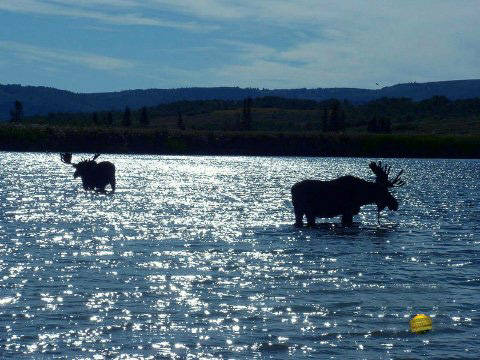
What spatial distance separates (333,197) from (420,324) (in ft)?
43.4

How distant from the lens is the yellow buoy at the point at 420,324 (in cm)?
1540

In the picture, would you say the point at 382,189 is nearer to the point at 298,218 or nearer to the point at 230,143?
the point at 298,218

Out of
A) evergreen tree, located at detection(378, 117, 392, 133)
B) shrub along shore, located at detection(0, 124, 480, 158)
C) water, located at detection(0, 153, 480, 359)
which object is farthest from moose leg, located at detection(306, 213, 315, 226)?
evergreen tree, located at detection(378, 117, 392, 133)

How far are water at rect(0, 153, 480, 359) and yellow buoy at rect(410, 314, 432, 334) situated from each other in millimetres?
182

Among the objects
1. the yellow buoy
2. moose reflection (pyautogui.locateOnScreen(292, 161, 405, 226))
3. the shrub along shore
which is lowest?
the shrub along shore

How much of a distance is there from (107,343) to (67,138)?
10061cm

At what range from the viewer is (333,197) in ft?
94.0

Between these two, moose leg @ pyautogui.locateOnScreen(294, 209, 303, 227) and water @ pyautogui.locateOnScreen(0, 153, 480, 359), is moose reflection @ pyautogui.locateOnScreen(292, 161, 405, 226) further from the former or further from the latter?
water @ pyautogui.locateOnScreen(0, 153, 480, 359)

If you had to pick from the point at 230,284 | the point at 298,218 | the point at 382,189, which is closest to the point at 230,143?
the point at 382,189

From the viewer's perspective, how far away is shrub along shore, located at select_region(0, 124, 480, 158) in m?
114

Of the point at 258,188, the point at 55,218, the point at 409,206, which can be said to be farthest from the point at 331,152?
the point at 55,218

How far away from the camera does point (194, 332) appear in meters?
15.1

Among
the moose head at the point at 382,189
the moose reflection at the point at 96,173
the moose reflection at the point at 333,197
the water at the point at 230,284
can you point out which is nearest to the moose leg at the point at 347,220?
the moose reflection at the point at 333,197

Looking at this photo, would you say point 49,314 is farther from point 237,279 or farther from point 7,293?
point 237,279
